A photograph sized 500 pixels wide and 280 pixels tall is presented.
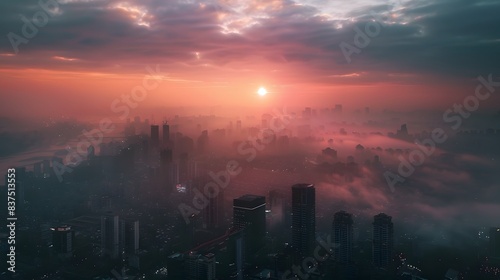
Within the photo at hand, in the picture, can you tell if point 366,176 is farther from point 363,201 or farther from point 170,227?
point 170,227

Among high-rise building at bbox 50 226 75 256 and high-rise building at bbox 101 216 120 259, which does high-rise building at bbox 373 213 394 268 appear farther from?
high-rise building at bbox 50 226 75 256

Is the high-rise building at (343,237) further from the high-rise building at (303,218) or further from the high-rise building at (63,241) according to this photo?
the high-rise building at (63,241)

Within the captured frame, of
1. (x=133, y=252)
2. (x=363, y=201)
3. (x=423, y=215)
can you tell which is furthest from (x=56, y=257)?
(x=423, y=215)

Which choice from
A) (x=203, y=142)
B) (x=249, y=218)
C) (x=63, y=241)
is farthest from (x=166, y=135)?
(x=63, y=241)

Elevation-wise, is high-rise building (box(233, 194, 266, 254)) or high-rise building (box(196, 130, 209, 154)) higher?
high-rise building (box(196, 130, 209, 154))

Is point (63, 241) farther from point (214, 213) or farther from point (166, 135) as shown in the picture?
point (166, 135)

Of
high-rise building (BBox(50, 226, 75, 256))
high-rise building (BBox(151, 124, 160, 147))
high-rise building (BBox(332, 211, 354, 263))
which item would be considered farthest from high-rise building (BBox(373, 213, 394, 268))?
high-rise building (BBox(151, 124, 160, 147))

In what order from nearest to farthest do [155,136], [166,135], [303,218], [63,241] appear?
[63,241], [303,218], [155,136], [166,135]

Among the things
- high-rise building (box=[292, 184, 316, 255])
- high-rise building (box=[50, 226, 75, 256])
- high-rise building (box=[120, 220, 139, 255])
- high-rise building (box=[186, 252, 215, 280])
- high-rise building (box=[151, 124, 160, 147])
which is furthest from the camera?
high-rise building (box=[151, 124, 160, 147])
